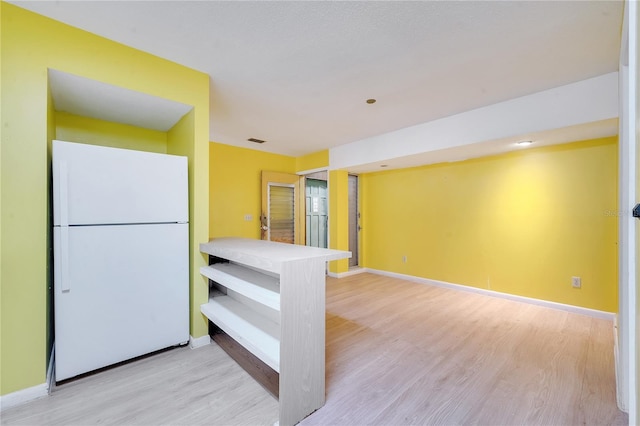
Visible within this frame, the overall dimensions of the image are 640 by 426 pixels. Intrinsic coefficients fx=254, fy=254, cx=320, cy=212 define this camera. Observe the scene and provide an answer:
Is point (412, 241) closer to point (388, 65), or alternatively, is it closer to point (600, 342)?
point (600, 342)

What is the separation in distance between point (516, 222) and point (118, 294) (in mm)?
4440

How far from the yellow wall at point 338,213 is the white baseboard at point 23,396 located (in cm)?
370

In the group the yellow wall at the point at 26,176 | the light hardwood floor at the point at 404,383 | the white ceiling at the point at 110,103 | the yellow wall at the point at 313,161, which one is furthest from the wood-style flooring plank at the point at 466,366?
the yellow wall at the point at 313,161

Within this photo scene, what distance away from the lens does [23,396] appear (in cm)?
155

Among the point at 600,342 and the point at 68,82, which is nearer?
the point at 68,82

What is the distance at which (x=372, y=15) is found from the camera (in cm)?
163

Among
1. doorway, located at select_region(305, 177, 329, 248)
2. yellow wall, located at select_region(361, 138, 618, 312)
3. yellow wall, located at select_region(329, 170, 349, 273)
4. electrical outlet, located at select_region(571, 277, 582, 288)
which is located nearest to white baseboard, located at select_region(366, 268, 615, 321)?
yellow wall, located at select_region(361, 138, 618, 312)

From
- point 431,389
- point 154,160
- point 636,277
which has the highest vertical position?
point 154,160

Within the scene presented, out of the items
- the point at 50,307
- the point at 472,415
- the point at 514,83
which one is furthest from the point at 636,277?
the point at 50,307

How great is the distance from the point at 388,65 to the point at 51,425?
10.7 ft

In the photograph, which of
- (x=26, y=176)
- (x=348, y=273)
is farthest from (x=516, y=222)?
(x=26, y=176)

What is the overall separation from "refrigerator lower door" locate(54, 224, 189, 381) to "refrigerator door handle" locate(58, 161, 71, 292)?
13 mm

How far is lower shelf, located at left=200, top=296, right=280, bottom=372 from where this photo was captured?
1552mm

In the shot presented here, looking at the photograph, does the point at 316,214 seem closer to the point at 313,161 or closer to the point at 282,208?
the point at 282,208
